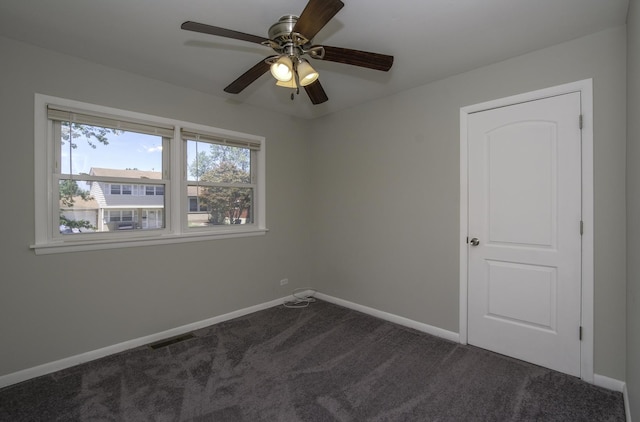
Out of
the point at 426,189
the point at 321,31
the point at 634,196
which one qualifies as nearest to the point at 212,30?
the point at 321,31

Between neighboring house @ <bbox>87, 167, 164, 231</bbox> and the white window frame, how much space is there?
0.07 m

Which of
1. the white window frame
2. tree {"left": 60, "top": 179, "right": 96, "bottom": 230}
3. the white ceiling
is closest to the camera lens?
the white ceiling

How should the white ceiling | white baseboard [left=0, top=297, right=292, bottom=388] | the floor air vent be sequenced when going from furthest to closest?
the floor air vent < white baseboard [left=0, top=297, right=292, bottom=388] < the white ceiling

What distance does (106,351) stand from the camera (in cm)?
259

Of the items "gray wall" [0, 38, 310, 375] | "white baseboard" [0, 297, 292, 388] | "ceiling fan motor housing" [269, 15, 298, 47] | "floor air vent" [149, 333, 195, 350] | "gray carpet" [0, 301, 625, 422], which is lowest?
"gray carpet" [0, 301, 625, 422]

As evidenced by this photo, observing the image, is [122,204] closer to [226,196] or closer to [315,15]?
[226,196]

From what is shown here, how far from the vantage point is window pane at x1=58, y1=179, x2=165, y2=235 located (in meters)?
2.51

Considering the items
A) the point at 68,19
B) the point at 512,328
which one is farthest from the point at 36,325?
the point at 512,328

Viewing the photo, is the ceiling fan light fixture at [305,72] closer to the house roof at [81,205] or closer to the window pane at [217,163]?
the window pane at [217,163]

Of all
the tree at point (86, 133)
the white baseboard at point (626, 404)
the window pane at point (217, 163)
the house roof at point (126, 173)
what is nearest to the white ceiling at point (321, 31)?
the tree at point (86, 133)

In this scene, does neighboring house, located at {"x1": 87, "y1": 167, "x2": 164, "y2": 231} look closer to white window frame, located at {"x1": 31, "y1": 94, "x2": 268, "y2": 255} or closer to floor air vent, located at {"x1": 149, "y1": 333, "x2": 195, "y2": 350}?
white window frame, located at {"x1": 31, "y1": 94, "x2": 268, "y2": 255}

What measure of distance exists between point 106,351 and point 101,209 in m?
1.22

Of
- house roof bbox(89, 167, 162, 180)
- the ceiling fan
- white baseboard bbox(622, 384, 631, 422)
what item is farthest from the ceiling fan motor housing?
white baseboard bbox(622, 384, 631, 422)

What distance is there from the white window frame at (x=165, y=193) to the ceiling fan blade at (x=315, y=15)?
1.93 meters
